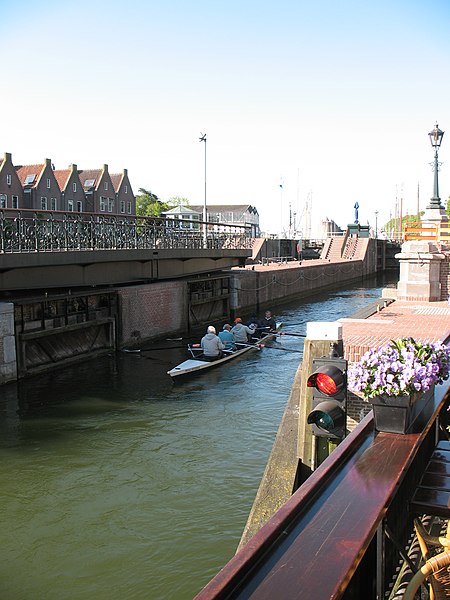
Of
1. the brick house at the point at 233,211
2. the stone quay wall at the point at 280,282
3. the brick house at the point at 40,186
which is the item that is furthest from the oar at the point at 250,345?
the brick house at the point at 233,211

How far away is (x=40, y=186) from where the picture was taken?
6450 cm

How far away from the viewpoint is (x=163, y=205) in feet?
331

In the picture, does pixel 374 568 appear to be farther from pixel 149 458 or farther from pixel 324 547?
pixel 149 458

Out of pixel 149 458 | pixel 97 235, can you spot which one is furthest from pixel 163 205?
pixel 149 458

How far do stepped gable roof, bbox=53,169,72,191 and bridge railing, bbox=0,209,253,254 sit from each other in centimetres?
4288

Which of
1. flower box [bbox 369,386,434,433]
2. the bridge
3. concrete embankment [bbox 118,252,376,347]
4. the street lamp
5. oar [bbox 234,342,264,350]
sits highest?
the street lamp

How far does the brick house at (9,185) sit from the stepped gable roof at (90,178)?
14.5 meters

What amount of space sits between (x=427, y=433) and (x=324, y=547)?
2.10 meters

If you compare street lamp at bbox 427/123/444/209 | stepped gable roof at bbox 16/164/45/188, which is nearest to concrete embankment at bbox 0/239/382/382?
street lamp at bbox 427/123/444/209

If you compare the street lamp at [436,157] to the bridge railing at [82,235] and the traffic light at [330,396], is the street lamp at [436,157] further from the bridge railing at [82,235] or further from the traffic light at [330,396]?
the traffic light at [330,396]

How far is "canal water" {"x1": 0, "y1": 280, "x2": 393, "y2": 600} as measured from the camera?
7.87 m

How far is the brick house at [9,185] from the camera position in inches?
2328

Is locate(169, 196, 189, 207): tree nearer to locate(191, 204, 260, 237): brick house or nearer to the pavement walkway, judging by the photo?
locate(191, 204, 260, 237): brick house

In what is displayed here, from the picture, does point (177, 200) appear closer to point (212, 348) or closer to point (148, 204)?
point (148, 204)
